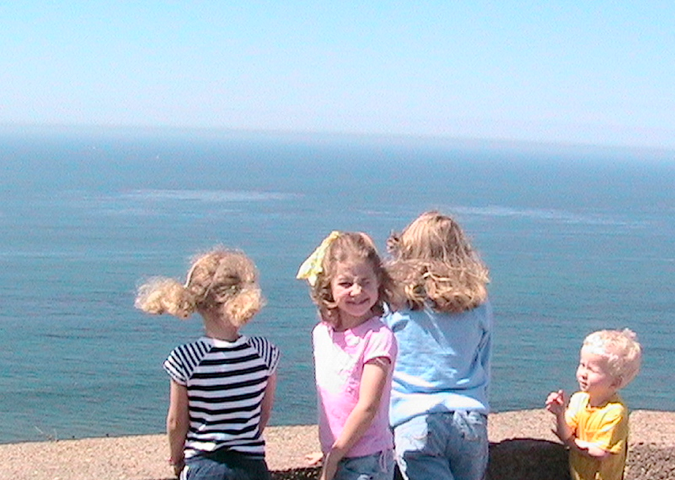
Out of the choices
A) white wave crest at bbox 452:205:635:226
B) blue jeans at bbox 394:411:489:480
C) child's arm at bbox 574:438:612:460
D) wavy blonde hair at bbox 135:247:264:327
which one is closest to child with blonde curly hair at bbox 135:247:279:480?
wavy blonde hair at bbox 135:247:264:327

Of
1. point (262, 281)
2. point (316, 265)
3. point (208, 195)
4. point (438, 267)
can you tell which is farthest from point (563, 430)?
point (208, 195)

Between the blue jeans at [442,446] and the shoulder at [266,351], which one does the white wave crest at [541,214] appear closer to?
the blue jeans at [442,446]

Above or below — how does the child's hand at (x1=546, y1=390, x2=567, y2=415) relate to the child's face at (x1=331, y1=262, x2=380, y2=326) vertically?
below

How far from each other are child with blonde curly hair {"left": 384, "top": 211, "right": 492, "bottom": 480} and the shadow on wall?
0.97 feet

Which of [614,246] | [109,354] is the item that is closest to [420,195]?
[614,246]

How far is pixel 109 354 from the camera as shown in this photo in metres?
40.8

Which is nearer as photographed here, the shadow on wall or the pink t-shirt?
the pink t-shirt

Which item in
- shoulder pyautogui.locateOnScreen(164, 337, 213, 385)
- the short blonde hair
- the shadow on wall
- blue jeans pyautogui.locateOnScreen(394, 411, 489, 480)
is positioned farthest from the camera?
the shadow on wall

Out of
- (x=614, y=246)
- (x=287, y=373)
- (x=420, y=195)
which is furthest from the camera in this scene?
(x=420, y=195)

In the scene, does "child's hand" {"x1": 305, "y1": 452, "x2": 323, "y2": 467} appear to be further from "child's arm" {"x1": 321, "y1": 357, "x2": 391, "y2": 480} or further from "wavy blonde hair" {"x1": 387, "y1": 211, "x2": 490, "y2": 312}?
"wavy blonde hair" {"x1": 387, "y1": 211, "x2": 490, "y2": 312}

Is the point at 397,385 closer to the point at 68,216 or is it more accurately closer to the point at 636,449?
the point at 636,449

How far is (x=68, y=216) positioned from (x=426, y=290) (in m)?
83.1

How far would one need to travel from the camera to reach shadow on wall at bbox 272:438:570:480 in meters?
4.11

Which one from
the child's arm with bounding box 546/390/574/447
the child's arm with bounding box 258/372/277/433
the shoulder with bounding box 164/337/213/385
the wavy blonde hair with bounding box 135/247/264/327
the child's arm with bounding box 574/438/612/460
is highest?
the wavy blonde hair with bounding box 135/247/264/327
